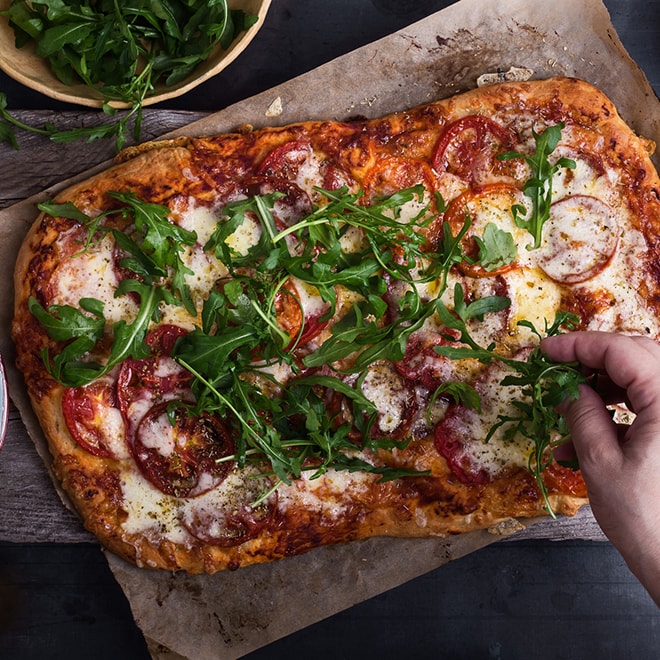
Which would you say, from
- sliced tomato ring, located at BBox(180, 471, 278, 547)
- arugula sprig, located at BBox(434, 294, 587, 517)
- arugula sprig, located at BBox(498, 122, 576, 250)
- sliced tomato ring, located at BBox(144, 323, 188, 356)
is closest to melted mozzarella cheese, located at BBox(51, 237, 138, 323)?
sliced tomato ring, located at BBox(144, 323, 188, 356)

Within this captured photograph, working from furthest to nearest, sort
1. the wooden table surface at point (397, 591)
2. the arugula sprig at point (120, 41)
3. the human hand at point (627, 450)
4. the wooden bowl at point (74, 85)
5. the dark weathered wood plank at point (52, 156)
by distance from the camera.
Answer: the wooden table surface at point (397, 591), the dark weathered wood plank at point (52, 156), the wooden bowl at point (74, 85), the arugula sprig at point (120, 41), the human hand at point (627, 450)

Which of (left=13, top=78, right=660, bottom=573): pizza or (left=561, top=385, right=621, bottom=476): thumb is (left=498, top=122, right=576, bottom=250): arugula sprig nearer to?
(left=13, top=78, right=660, bottom=573): pizza

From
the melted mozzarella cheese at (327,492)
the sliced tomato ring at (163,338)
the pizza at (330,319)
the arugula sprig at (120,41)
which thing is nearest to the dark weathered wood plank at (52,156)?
the arugula sprig at (120,41)

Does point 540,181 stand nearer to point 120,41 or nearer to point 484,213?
point 484,213

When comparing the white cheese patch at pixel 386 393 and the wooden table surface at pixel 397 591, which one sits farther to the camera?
the wooden table surface at pixel 397 591

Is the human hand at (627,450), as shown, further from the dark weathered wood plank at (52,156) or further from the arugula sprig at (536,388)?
the dark weathered wood plank at (52,156)

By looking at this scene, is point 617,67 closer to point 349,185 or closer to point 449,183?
point 449,183

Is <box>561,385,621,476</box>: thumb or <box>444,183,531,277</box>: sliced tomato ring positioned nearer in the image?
<box>561,385,621,476</box>: thumb
